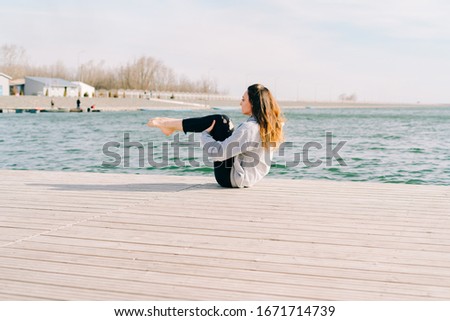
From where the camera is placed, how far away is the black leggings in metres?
4.29

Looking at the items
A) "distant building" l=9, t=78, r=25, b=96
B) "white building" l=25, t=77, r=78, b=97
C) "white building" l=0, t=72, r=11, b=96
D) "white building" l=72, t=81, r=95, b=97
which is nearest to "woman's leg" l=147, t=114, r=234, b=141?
"white building" l=0, t=72, r=11, b=96

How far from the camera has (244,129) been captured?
4.34 meters

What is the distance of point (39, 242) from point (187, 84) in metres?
119

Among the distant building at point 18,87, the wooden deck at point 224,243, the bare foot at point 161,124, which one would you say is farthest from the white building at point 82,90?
the wooden deck at point 224,243

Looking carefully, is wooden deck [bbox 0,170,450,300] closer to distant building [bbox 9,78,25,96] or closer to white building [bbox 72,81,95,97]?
distant building [bbox 9,78,25,96]

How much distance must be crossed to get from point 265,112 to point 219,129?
390mm

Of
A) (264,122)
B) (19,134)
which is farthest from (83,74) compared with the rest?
(264,122)

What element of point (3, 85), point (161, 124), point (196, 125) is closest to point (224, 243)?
point (196, 125)

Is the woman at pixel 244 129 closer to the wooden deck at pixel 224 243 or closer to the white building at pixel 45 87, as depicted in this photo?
the wooden deck at pixel 224 243

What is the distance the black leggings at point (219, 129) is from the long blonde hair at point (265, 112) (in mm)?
249

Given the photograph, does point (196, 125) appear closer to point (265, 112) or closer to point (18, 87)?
point (265, 112)

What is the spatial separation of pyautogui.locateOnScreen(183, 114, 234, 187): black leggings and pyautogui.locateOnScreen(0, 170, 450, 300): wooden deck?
154 millimetres
